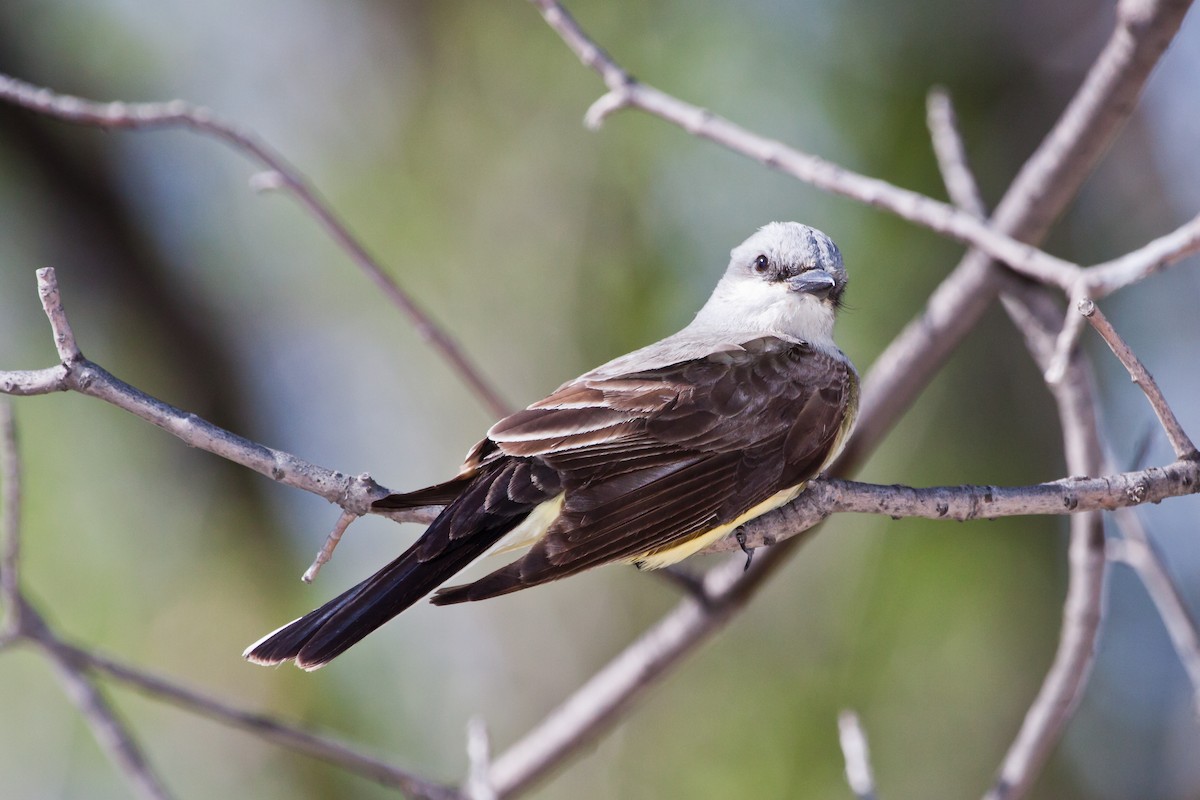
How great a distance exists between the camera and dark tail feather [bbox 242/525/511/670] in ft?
8.86

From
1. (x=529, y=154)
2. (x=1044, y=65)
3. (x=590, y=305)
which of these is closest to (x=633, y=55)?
(x=529, y=154)

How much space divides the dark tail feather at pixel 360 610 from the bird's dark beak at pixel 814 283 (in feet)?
5.44

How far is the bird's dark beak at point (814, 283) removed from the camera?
4000mm

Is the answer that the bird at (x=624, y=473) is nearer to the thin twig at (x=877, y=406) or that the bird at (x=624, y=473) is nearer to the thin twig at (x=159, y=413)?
the thin twig at (x=159, y=413)

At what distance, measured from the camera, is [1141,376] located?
8.88 feet

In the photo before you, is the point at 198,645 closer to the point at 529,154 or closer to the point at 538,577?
the point at 529,154

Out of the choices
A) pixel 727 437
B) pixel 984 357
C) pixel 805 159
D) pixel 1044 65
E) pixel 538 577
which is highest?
pixel 1044 65

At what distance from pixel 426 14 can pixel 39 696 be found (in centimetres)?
439

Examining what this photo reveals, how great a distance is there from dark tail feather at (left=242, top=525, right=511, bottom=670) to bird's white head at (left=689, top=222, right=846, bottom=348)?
A: 1.67 meters

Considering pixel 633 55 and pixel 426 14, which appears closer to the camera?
pixel 633 55

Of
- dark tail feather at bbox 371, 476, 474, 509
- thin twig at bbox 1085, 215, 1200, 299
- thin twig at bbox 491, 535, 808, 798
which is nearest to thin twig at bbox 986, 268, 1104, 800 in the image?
thin twig at bbox 1085, 215, 1200, 299

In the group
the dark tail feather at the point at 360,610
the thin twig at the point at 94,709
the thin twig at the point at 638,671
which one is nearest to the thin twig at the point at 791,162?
the thin twig at the point at 638,671

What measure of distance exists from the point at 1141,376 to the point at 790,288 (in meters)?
1.56

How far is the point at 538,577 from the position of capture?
2.79 meters
